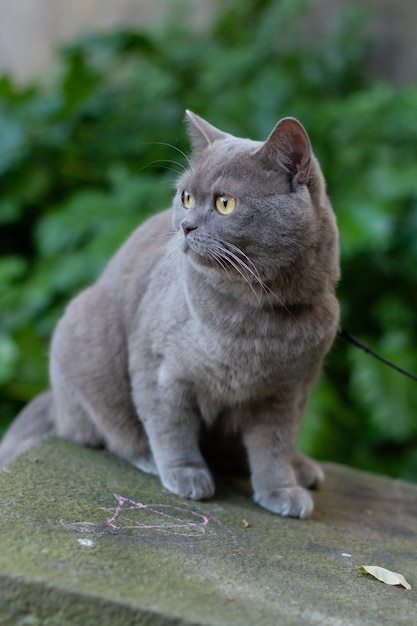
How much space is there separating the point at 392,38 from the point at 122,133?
1.67m

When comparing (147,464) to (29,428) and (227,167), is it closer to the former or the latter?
(29,428)

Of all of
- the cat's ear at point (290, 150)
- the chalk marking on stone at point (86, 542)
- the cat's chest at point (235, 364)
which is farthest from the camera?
the cat's chest at point (235, 364)

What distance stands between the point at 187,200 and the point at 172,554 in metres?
0.81

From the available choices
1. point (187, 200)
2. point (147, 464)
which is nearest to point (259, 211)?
point (187, 200)

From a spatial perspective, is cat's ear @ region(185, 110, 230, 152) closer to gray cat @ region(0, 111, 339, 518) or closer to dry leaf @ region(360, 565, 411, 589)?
gray cat @ region(0, 111, 339, 518)

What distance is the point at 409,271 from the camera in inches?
137

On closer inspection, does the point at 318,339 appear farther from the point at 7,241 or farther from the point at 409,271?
the point at 7,241

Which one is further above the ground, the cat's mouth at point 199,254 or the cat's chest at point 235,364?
the cat's mouth at point 199,254

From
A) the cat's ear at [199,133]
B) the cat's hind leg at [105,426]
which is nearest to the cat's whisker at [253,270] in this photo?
the cat's ear at [199,133]

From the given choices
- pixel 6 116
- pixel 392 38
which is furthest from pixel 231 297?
pixel 392 38

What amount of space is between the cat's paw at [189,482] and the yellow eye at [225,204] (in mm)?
654

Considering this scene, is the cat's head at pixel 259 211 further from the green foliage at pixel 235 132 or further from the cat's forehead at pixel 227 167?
the green foliage at pixel 235 132

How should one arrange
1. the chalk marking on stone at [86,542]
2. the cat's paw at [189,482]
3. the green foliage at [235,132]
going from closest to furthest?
1. the chalk marking on stone at [86,542]
2. the cat's paw at [189,482]
3. the green foliage at [235,132]

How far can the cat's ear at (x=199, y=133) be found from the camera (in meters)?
1.93
